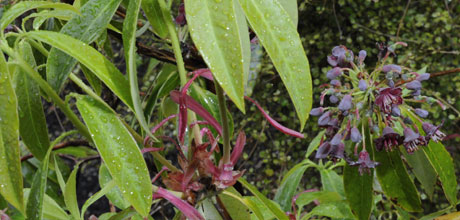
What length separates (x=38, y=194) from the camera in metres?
0.55

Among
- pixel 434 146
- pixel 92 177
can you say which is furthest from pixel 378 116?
pixel 92 177

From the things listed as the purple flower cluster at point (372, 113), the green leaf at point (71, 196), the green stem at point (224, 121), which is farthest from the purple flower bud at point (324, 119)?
the green leaf at point (71, 196)

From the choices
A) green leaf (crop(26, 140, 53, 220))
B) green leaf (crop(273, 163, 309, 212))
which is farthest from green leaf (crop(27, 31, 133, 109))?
green leaf (crop(273, 163, 309, 212))

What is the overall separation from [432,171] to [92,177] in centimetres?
159

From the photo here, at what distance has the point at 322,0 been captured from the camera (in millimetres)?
1863

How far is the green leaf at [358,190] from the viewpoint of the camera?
0.76 metres

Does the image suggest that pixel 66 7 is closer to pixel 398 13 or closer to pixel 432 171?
pixel 432 171

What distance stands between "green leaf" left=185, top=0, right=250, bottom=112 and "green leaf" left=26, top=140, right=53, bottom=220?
25cm

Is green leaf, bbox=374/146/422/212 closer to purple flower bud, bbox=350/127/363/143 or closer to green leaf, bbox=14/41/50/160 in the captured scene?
purple flower bud, bbox=350/127/363/143

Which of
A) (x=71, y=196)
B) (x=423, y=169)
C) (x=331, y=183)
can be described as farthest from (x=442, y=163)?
(x=71, y=196)

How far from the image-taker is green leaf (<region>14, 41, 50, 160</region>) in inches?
21.0

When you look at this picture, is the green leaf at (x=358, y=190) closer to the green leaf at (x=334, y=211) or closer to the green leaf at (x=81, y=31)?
the green leaf at (x=334, y=211)

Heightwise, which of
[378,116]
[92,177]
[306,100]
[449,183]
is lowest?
[92,177]

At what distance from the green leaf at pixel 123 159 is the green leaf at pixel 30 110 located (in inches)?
3.4
